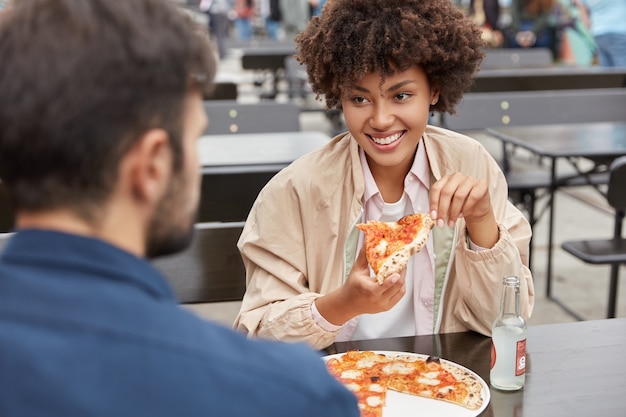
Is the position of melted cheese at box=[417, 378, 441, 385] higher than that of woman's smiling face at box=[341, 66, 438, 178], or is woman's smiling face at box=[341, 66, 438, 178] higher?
woman's smiling face at box=[341, 66, 438, 178]

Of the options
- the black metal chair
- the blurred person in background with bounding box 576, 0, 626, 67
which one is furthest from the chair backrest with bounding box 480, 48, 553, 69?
the black metal chair

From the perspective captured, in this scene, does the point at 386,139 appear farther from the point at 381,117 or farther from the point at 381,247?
the point at 381,247

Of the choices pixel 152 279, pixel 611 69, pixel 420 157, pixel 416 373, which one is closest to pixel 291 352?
pixel 152 279

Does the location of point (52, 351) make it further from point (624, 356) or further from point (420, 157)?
point (420, 157)

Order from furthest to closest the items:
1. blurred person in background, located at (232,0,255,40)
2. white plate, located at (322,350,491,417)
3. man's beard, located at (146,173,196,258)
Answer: blurred person in background, located at (232,0,255,40) < white plate, located at (322,350,491,417) < man's beard, located at (146,173,196,258)

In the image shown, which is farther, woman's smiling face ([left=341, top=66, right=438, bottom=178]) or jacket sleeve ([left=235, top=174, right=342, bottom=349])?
woman's smiling face ([left=341, top=66, right=438, bottom=178])

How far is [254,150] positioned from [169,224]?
339cm

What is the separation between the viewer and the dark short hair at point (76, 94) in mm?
816

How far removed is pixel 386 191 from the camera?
2.31 m

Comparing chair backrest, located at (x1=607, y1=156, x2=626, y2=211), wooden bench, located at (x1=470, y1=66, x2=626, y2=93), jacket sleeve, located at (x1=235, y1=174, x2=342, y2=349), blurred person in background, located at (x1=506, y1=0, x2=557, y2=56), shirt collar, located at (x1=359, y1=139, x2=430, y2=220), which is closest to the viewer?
jacket sleeve, located at (x1=235, y1=174, x2=342, y2=349)

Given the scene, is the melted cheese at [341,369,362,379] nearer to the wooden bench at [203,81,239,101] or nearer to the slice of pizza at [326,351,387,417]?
the slice of pizza at [326,351,387,417]

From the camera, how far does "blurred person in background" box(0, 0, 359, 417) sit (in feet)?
2.54

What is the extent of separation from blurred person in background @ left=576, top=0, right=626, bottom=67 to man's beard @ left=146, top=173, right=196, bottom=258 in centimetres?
660

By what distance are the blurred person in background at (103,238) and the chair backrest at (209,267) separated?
1663 millimetres
